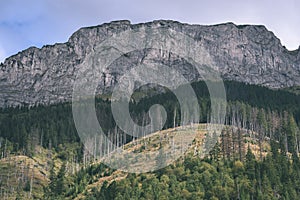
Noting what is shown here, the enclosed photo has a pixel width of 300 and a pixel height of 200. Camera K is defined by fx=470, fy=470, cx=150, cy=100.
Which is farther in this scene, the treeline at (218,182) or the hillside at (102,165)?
the hillside at (102,165)

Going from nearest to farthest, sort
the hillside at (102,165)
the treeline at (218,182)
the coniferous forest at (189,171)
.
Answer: the treeline at (218,182) < the coniferous forest at (189,171) < the hillside at (102,165)

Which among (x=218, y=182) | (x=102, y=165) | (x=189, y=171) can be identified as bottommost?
(x=218, y=182)

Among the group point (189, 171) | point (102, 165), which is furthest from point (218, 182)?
point (102, 165)

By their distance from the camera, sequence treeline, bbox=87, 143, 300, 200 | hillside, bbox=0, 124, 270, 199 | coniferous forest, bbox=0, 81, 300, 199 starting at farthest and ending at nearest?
hillside, bbox=0, 124, 270, 199, coniferous forest, bbox=0, 81, 300, 199, treeline, bbox=87, 143, 300, 200

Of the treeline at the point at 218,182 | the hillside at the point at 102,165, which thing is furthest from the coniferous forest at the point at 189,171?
the hillside at the point at 102,165

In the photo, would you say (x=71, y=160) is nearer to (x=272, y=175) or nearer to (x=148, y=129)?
(x=148, y=129)

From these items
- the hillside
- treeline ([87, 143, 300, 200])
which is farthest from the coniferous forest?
the hillside

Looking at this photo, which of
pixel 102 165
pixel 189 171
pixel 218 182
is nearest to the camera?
pixel 218 182

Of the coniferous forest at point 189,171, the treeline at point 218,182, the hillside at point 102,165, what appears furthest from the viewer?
the hillside at point 102,165

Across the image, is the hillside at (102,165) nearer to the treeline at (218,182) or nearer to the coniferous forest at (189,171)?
the coniferous forest at (189,171)

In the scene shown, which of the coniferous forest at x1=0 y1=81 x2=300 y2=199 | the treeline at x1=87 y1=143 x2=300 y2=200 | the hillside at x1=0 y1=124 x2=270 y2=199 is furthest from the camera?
the hillside at x1=0 y1=124 x2=270 y2=199

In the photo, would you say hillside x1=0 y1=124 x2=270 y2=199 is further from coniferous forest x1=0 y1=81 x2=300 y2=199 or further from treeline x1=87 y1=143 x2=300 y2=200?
treeline x1=87 y1=143 x2=300 y2=200

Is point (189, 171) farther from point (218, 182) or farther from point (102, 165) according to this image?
point (102, 165)

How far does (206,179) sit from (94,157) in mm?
80558
